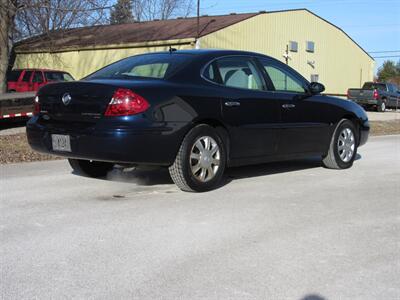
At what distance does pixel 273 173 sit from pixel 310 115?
95cm

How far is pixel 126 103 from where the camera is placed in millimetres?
5367

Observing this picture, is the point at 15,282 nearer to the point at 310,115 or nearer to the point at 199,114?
the point at 199,114

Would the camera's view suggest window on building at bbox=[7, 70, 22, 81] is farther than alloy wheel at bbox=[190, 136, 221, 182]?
Yes

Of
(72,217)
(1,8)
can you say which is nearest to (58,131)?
(72,217)

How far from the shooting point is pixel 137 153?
17.8 feet

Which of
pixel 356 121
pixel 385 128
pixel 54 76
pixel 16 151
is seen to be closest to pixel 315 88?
pixel 356 121

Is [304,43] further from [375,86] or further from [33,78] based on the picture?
[33,78]

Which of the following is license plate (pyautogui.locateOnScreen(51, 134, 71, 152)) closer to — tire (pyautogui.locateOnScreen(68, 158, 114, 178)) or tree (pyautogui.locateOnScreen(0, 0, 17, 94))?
tire (pyautogui.locateOnScreen(68, 158, 114, 178))

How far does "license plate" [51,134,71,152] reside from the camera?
5699mm

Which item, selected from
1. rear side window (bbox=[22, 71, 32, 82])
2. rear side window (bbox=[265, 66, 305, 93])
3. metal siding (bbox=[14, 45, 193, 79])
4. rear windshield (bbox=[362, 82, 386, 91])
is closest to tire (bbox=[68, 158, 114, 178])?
rear side window (bbox=[265, 66, 305, 93])

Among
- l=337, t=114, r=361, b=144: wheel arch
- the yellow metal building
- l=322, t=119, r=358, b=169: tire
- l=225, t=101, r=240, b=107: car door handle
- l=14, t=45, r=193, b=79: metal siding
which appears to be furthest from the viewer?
l=14, t=45, r=193, b=79: metal siding

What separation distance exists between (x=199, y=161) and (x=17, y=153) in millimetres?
4470

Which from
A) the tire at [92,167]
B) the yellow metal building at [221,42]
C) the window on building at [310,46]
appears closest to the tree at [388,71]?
the yellow metal building at [221,42]

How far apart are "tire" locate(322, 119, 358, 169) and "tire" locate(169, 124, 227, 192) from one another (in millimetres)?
2309
